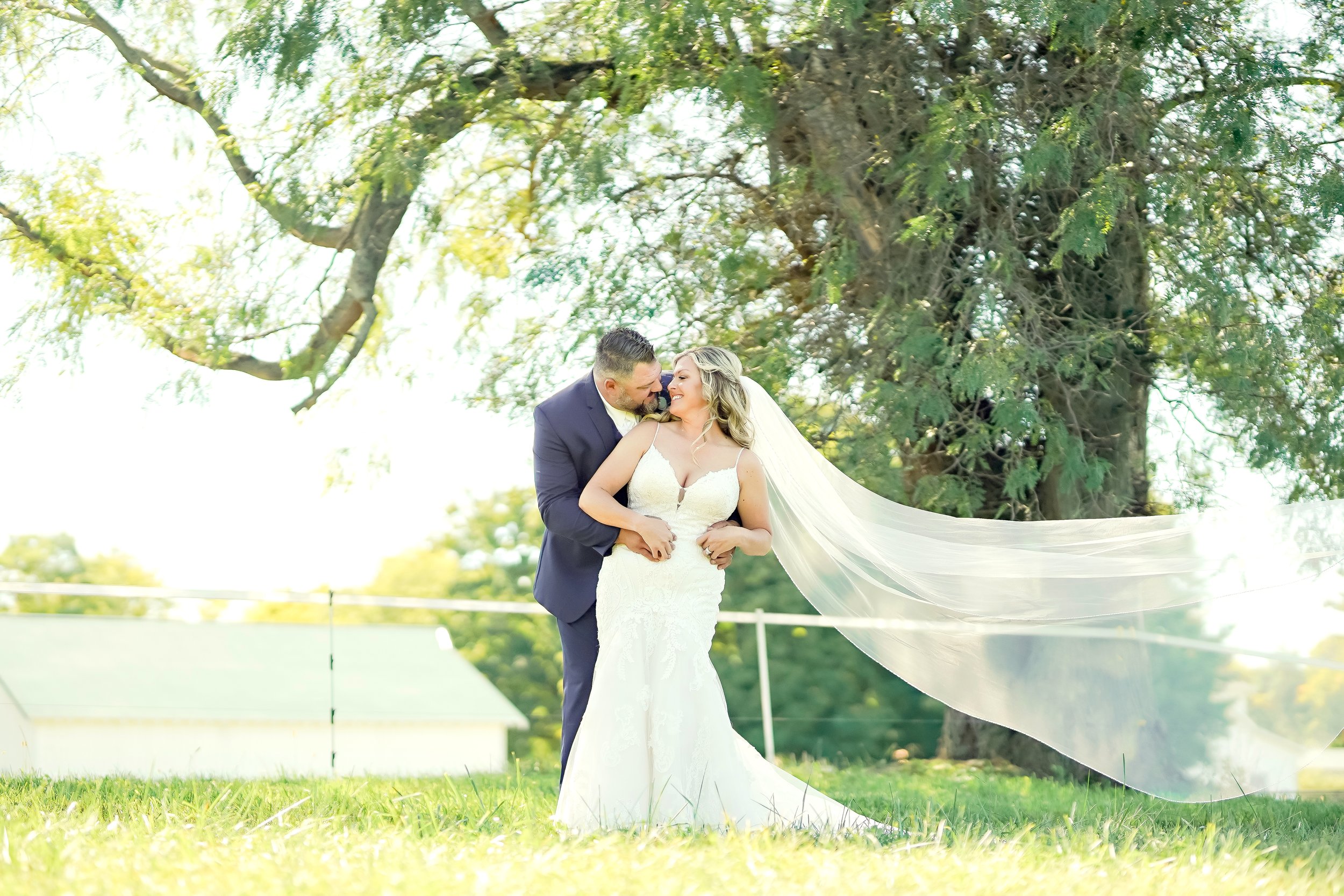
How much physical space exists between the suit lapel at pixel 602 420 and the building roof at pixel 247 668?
21.0 meters

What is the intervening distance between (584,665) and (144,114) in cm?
563

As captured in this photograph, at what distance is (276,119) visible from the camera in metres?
8.09

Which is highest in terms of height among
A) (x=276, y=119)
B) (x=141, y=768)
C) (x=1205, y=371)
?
(x=276, y=119)

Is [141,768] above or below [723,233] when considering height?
below

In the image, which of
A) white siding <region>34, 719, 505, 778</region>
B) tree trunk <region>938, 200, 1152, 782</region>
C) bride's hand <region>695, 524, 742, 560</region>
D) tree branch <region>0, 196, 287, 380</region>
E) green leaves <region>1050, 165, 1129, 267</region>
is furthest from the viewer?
tree branch <region>0, 196, 287, 380</region>

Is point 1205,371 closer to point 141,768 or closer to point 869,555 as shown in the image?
point 869,555

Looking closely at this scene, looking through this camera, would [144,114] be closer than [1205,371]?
No

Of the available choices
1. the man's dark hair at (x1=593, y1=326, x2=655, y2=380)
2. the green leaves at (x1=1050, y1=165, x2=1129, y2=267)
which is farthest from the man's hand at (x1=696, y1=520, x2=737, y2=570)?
the green leaves at (x1=1050, y1=165, x2=1129, y2=267)

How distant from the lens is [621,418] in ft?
16.8

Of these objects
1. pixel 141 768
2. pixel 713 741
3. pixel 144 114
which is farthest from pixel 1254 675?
pixel 144 114

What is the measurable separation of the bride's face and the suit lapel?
Result: 1.17ft

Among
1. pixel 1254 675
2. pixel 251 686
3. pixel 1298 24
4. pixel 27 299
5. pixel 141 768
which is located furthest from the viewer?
pixel 251 686

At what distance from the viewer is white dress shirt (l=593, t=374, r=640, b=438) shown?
16.7ft

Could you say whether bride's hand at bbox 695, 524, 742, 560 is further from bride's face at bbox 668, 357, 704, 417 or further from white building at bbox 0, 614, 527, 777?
white building at bbox 0, 614, 527, 777
